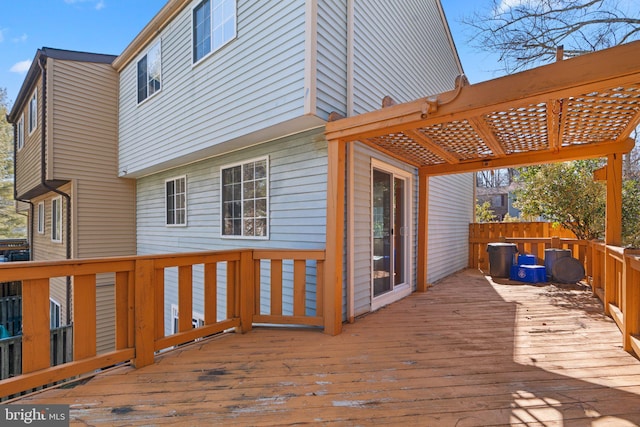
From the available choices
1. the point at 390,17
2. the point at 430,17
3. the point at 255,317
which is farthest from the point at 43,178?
the point at 430,17

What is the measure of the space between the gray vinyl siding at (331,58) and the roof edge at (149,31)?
122 inches

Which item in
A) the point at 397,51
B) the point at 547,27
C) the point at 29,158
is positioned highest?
the point at 547,27

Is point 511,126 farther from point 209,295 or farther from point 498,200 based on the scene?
point 498,200

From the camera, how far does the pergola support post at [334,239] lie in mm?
3465

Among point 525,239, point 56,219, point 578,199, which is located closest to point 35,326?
point 578,199

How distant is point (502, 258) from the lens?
7047mm

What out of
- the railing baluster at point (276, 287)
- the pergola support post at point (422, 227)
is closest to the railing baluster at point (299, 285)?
the railing baluster at point (276, 287)

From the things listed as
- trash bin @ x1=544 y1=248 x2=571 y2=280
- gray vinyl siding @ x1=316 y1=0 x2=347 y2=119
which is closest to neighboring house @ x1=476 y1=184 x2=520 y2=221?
trash bin @ x1=544 y1=248 x2=571 y2=280

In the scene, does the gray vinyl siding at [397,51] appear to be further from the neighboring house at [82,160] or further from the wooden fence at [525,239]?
the neighboring house at [82,160]

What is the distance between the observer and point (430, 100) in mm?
2639

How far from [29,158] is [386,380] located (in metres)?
11.1

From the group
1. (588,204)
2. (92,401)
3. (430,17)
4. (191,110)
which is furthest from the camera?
(430,17)

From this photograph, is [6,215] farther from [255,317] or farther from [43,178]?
[255,317]

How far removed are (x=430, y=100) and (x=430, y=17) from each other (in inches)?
210
